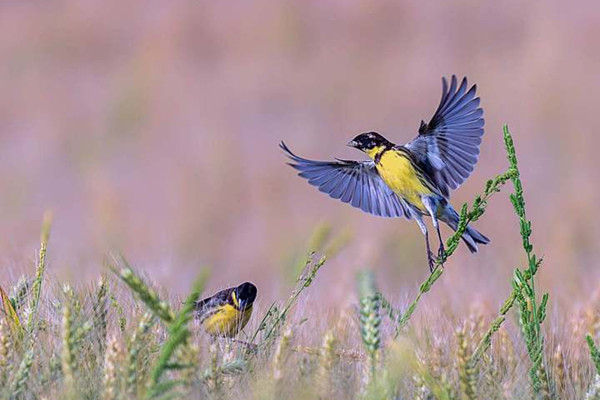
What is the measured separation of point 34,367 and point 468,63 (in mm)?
12148

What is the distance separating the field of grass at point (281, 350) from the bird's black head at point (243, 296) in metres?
0.42

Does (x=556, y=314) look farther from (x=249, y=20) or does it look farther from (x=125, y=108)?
(x=249, y=20)

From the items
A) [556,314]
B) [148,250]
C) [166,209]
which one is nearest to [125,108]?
[166,209]

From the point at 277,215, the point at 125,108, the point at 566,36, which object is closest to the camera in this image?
the point at 277,215

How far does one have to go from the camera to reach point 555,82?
524 inches

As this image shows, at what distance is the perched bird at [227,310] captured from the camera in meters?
3.38

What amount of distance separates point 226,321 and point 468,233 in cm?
109

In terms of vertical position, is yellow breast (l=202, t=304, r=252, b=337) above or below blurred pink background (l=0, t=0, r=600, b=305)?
below

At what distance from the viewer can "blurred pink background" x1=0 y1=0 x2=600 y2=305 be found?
10023 mm

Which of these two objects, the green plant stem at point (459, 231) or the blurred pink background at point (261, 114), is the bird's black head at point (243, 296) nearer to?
the green plant stem at point (459, 231)

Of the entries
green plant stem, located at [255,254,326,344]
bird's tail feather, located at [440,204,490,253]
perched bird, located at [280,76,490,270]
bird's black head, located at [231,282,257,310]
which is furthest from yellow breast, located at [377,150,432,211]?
green plant stem, located at [255,254,326,344]

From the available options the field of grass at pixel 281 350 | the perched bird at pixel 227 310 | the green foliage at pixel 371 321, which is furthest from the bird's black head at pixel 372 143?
the green foliage at pixel 371 321

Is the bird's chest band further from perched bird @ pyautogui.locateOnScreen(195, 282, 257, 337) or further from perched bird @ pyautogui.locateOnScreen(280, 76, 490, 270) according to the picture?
perched bird @ pyautogui.locateOnScreen(195, 282, 257, 337)

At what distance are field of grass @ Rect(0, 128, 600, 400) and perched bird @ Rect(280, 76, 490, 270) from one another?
0.76 meters
